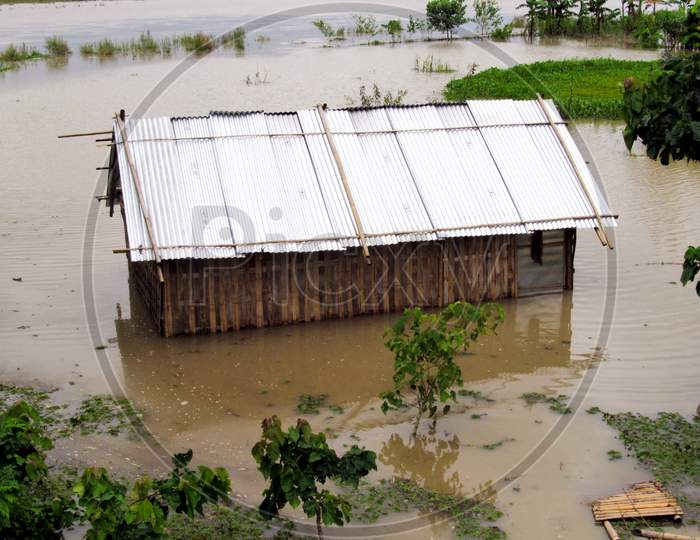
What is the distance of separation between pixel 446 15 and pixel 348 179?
23.6 m

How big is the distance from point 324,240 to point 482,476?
3.70 meters

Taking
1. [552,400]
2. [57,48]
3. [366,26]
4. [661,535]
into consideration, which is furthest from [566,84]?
[661,535]

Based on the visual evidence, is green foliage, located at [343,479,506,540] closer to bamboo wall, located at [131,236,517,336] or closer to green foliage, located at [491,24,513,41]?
bamboo wall, located at [131,236,517,336]

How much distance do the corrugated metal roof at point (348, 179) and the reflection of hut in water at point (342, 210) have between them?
0.06ft

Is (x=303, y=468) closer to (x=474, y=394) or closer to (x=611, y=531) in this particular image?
(x=611, y=531)

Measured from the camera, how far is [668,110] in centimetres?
800

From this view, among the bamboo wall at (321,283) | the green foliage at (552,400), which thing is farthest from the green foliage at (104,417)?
the green foliage at (552,400)

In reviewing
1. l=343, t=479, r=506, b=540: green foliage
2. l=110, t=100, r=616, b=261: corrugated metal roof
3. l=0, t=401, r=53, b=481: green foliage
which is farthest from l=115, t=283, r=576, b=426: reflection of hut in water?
l=0, t=401, r=53, b=481: green foliage

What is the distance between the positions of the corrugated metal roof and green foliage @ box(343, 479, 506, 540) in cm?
359

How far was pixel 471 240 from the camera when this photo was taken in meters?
11.9

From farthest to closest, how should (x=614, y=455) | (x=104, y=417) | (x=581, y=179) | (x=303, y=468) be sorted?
(x=581, y=179) → (x=104, y=417) → (x=614, y=455) → (x=303, y=468)

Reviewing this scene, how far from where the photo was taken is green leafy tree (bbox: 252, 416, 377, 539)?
263 inches

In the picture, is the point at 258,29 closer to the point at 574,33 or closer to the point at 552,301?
the point at 574,33

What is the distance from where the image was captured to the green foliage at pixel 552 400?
963 cm
